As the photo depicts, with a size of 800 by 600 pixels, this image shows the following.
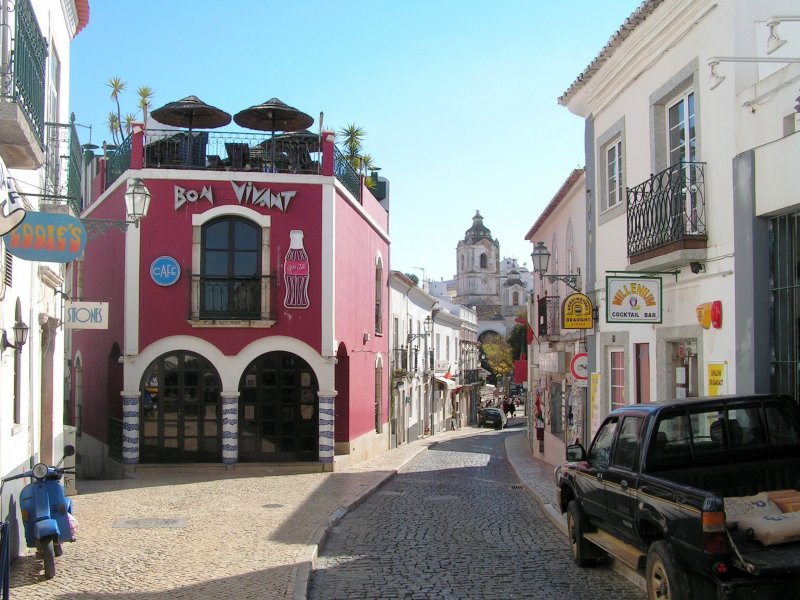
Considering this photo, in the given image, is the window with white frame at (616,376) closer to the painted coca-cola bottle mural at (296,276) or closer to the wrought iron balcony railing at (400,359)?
the painted coca-cola bottle mural at (296,276)

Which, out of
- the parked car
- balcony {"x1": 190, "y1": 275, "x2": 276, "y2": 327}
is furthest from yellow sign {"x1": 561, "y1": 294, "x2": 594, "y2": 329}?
the parked car

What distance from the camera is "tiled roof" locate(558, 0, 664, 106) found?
1192cm

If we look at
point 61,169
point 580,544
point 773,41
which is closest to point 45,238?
point 61,169

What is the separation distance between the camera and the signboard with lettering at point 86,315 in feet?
46.7

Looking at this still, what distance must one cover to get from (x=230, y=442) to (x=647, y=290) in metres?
10.7

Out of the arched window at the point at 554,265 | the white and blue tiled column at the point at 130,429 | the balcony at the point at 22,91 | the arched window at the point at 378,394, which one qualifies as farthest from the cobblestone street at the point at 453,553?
the arched window at the point at 378,394

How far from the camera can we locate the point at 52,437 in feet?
38.4

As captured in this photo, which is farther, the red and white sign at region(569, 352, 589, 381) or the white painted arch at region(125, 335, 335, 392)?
the white painted arch at region(125, 335, 335, 392)

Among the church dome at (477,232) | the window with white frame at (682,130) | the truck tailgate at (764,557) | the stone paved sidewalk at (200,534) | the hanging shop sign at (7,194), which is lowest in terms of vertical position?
the stone paved sidewalk at (200,534)

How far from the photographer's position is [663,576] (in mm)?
6566

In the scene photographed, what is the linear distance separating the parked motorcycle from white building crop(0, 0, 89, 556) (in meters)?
0.23

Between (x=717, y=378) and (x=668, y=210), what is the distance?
7.79 feet

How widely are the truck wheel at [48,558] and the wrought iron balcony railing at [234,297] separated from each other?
11.0 meters

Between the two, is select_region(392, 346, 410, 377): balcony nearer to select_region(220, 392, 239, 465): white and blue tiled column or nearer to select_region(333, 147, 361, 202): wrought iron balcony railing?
select_region(333, 147, 361, 202): wrought iron balcony railing
